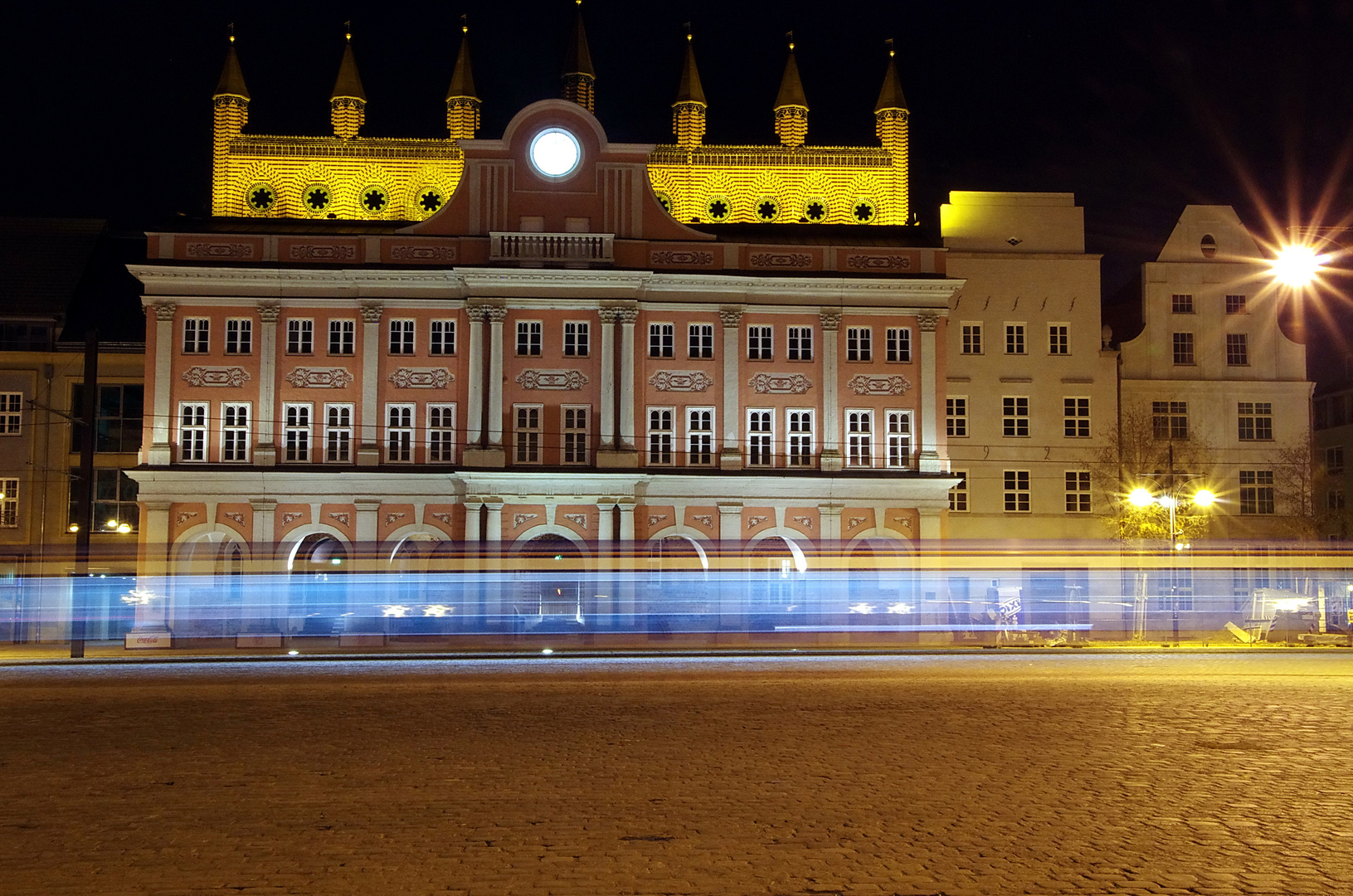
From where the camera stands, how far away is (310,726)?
1989 centimetres

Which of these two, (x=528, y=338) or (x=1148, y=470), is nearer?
(x=528, y=338)

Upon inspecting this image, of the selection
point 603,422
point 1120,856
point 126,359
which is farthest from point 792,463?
point 1120,856

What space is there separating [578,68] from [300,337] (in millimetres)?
22600

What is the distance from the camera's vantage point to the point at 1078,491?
192ft

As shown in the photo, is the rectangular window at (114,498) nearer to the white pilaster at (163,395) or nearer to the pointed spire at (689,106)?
the white pilaster at (163,395)

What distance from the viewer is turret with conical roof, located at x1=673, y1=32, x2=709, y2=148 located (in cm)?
6794

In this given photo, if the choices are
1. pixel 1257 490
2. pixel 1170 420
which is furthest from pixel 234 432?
pixel 1257 490

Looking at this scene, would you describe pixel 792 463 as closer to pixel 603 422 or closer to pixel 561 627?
pixel 603 422

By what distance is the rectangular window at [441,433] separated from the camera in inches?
2023

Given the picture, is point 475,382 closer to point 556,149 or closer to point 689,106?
point 556,149

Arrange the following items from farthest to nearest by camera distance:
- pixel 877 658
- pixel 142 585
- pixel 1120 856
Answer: pixel 142 585
pixel 877 658
pixel 1120 856

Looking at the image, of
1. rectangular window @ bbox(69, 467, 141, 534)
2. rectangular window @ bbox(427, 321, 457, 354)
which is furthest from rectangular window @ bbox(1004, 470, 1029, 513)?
rectangular window @ bbox(69, 467, 141, 534)

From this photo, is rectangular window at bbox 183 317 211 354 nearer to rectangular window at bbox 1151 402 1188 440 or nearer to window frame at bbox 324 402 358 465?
window frame at bbox 324 402 358 465

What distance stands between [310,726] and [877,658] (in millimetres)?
20668
